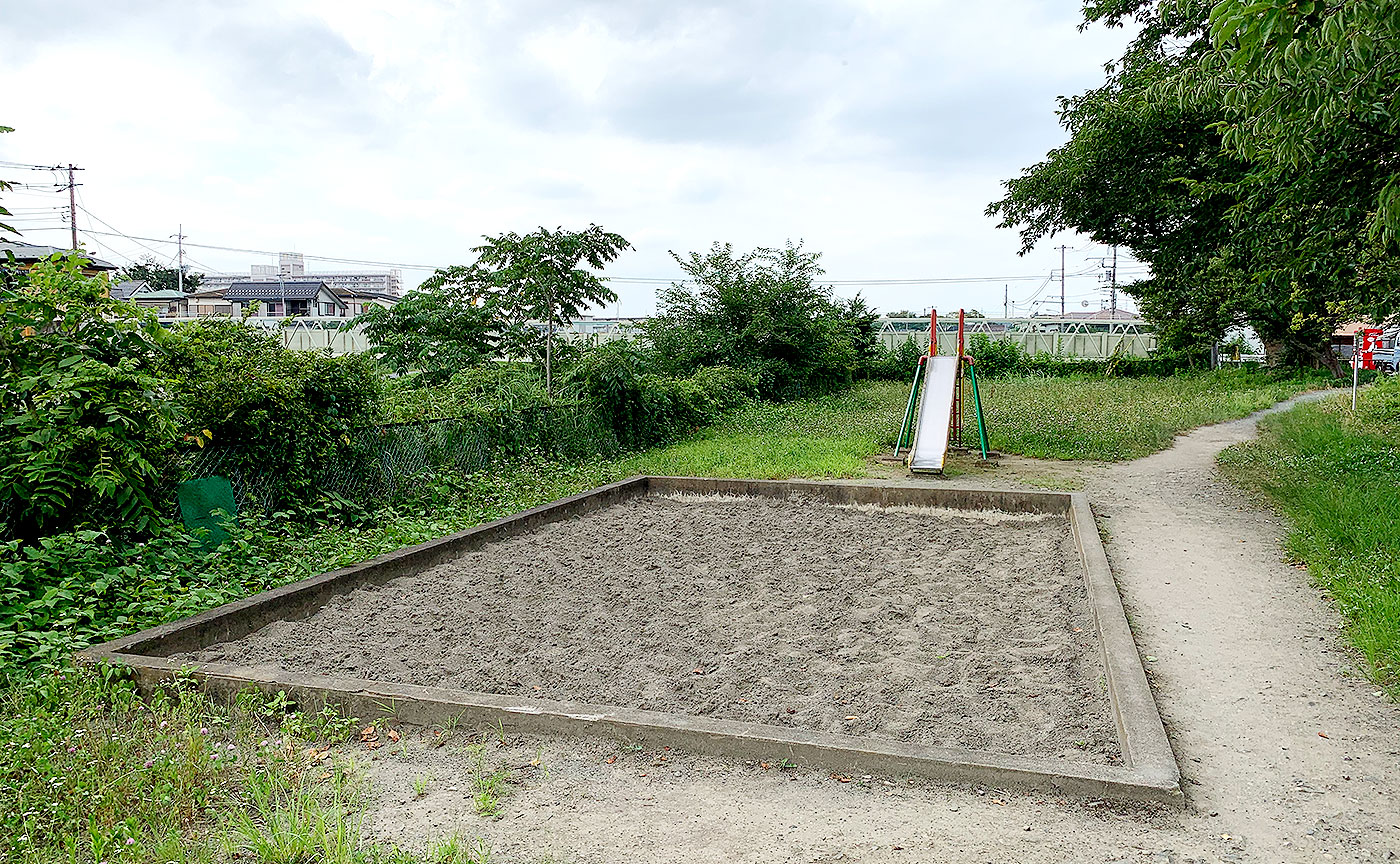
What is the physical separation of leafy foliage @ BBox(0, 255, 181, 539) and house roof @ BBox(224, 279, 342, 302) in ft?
167

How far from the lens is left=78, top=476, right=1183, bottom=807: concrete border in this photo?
2.89 m

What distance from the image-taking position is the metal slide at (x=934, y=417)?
9969 millimetres

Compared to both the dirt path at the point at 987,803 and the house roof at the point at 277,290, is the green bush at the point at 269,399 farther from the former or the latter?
the house roof at the point at 277,290

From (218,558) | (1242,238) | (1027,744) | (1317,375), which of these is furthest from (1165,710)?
(1317,375)

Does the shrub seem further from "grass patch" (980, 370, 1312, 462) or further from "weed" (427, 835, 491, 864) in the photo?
"grass patch" (980, 370, 1312, 462)

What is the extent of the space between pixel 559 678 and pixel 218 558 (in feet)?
8.73

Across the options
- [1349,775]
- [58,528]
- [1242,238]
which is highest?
[1242,238]

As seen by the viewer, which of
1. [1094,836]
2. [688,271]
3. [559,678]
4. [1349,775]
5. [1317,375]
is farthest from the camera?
[1317,375]

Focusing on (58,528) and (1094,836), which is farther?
(58,528)

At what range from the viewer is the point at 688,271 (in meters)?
19.2

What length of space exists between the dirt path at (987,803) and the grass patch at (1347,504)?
0.51 metres

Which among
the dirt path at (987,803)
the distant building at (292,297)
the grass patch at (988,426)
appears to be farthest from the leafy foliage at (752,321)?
the distant building at (292,297)

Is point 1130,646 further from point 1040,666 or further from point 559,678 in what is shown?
point 559,678

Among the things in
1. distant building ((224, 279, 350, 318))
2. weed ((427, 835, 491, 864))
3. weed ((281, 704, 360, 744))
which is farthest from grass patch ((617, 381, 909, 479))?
distant building ((224, 279, 350, 318))
